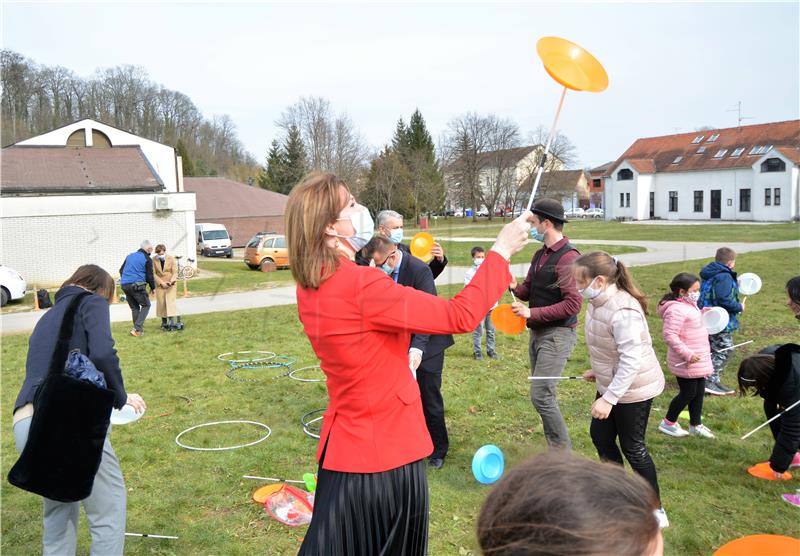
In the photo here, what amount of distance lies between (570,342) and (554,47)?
9.03 feet

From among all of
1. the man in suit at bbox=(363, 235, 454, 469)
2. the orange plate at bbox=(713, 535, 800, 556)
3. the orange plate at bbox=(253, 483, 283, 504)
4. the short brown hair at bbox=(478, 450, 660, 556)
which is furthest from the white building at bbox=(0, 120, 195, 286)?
the orange plate at bbox=(713, 535, 800, 556)

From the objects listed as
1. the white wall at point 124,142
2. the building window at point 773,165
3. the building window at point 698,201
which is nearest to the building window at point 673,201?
the building window at point 698,201

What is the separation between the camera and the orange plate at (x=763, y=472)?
518 centimetres

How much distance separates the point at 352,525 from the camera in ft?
8.55

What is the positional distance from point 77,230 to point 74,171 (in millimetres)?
5217

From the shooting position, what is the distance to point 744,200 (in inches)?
2131

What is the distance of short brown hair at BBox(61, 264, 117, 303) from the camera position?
3.69m

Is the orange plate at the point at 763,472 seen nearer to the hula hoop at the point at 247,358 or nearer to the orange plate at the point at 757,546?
the orange plate at the point at 757,546

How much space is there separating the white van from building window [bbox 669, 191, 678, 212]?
4469 centimetres

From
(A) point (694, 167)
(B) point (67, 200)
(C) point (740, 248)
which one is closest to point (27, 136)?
(B) point (67, 200)

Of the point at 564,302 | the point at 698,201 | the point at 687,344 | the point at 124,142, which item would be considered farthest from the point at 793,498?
the point at 698,201

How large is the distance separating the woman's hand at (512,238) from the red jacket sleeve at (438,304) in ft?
0.10

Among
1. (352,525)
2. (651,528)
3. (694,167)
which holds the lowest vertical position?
(352,525)

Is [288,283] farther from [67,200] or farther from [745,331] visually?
[745,331]
